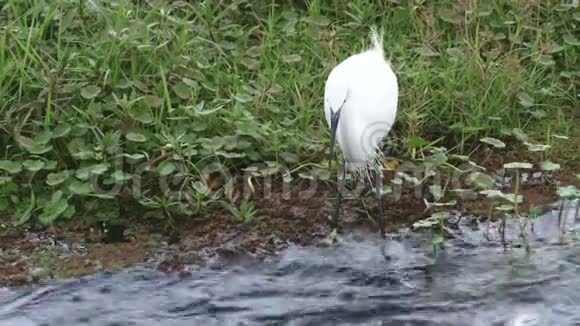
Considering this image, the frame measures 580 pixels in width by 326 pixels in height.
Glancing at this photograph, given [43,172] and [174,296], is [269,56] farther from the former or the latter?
[174,296]

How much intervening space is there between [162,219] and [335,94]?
3.36ft

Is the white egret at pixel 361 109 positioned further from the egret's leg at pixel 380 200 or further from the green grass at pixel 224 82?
the green grass at pixel 224 82

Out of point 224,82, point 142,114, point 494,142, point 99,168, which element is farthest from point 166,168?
point 494,142

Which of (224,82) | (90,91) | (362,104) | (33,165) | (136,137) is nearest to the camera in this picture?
(362,104)

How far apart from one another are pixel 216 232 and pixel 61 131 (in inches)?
35.7

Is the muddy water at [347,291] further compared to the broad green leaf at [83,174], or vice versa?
the broad green leaf at [83,174]

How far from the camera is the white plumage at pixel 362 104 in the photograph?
4609mm

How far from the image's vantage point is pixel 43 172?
5.08 meters

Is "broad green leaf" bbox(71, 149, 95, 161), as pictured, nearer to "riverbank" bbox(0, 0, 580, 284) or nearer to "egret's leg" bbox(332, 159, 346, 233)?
"riverbank" bbox(0, 0, 580, 284)

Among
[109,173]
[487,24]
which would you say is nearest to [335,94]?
[109,173]

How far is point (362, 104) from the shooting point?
15.2 ft

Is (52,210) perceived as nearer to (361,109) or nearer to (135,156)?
(135,156)

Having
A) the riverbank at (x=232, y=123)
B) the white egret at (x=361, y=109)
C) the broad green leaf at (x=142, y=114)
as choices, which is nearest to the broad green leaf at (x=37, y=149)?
the riverbank at (x=232, y=123)

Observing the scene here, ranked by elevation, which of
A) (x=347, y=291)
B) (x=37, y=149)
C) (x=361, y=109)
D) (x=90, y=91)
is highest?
(x=90, y=91)
